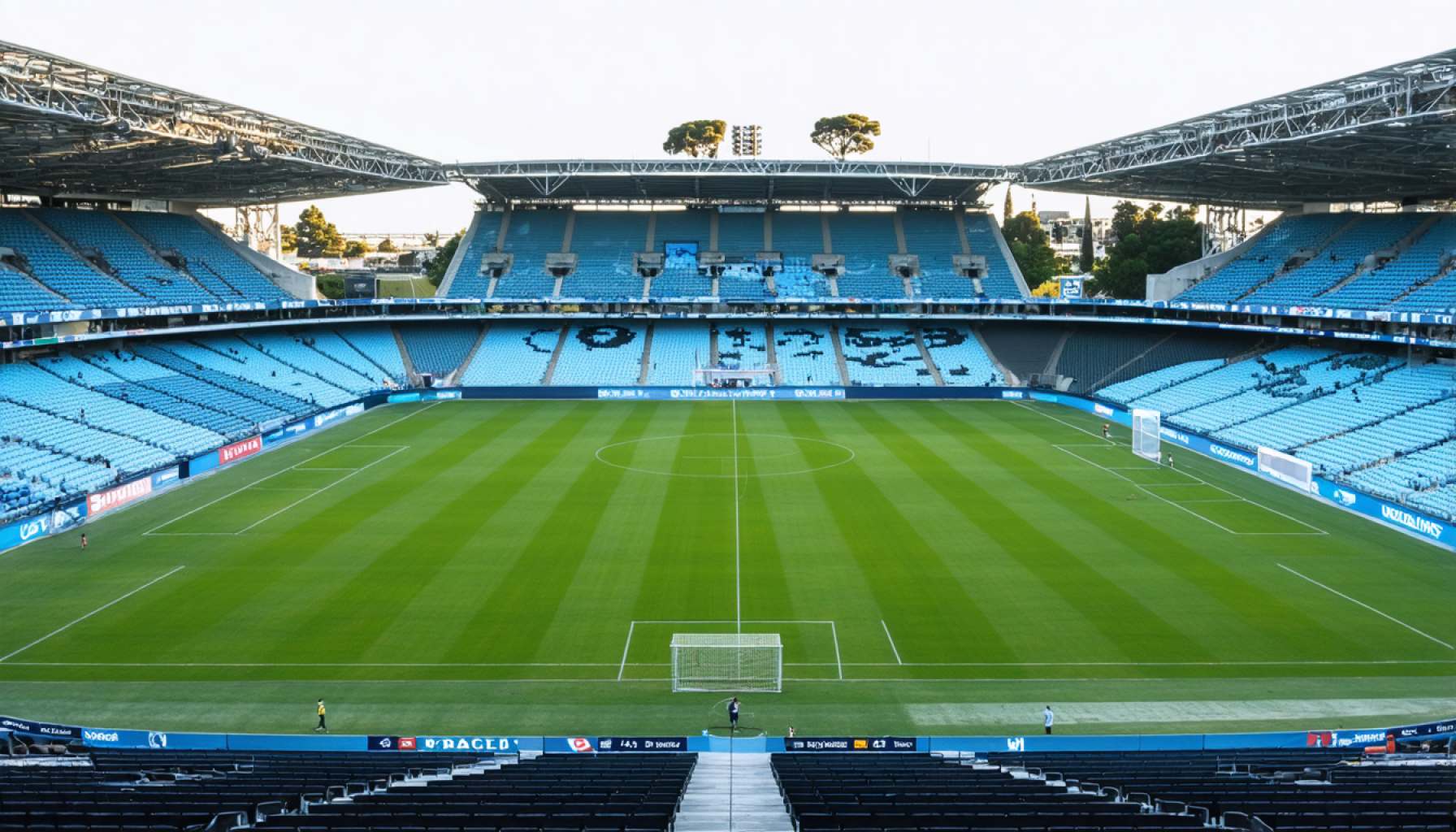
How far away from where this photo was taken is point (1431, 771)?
15.2 metres

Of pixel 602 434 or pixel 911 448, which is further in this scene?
pixel 602 434

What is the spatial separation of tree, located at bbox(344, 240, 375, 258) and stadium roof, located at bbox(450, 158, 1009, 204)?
243 ft

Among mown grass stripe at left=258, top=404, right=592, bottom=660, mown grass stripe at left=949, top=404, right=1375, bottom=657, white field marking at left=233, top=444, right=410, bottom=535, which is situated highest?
white field marking at left=233, top=444, right=410, bottom=535

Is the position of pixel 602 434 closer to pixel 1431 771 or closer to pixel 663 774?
pixel 663 774

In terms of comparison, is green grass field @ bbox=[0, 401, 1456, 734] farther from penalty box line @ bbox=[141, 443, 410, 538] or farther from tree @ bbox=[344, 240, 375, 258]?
tree @ bbox=[344, 240, 375, 258]

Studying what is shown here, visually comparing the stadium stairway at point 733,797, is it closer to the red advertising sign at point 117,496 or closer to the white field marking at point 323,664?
the white field marking at point 323,664

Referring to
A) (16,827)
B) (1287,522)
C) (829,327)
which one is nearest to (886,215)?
(829,327)

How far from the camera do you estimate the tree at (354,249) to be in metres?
146

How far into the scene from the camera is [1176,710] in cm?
2120

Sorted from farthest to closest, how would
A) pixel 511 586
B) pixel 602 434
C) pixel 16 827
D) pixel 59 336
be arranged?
pixel 602 434, pixel 59 336, pixel 511 586, pixel 16 827

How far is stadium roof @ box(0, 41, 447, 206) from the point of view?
1353 inches

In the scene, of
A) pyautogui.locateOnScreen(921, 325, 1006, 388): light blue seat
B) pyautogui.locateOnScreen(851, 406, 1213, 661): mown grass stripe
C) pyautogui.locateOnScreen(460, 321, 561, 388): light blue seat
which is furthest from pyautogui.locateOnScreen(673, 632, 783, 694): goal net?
pyautogui.locateOnScreen(921, 325, 1006, 388): light blue seat

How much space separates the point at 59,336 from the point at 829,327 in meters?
45.8

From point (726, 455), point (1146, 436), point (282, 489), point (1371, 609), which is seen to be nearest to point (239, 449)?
point (282, 489)
